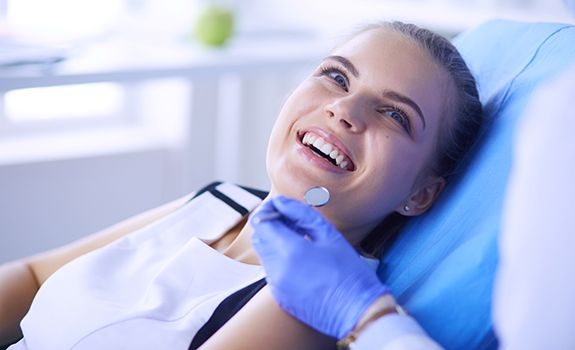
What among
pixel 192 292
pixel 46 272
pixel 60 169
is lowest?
pixel 60 169

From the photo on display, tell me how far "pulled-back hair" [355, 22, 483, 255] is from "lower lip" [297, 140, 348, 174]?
0.60ft

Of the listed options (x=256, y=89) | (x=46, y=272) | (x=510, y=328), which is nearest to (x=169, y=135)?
(x=256, y=89)

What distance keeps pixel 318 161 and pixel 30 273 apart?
0.62 meters

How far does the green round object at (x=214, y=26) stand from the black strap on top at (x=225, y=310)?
143cm

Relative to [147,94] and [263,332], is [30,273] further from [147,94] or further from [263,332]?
[147,94]

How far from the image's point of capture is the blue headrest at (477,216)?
114 centimetres

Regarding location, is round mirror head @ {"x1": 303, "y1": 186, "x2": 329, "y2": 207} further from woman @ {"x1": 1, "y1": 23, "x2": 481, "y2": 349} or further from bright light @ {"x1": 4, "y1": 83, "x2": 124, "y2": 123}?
bright light @ {"x1": 4, "y1": 83, "x2": 124, "y2": 123}

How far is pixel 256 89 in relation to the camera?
2.83 meters

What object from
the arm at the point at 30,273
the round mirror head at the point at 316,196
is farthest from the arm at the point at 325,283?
the arm at the point at 30,273

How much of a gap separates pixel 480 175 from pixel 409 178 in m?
0.11

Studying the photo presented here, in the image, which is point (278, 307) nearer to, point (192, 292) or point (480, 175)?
point (192, 292)

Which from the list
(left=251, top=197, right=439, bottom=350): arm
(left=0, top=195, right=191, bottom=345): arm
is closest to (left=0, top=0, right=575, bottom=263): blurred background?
(left=0, top=195, right=191, bottom=345): arm

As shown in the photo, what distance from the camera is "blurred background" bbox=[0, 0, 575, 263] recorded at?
2.37m

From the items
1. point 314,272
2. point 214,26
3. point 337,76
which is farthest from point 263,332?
point 214,26
